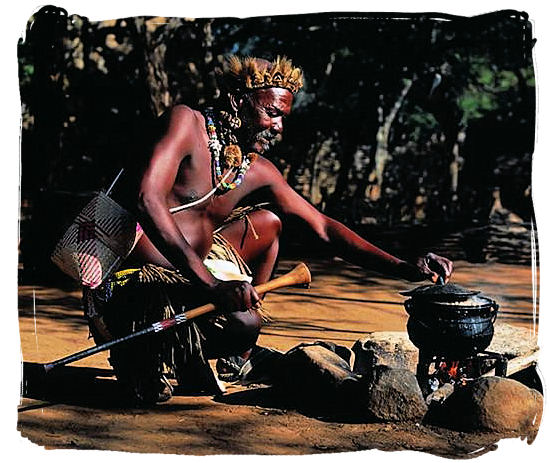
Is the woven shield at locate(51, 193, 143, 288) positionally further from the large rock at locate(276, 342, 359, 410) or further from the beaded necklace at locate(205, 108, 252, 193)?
the large rock at locate(276, 342, 359, 410)

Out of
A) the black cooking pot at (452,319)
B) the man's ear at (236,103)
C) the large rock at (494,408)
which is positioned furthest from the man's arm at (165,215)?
the large rock at (494,408)

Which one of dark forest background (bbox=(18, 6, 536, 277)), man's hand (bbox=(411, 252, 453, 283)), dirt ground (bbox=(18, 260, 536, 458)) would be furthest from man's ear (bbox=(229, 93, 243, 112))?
dirt ground (bbox=(18, 260, 536, 458))

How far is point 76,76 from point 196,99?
0.85 meters

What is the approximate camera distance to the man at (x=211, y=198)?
368 centimetres

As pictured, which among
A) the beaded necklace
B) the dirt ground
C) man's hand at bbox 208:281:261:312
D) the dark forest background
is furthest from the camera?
the dark forest background

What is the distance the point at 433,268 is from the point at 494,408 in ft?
2.26

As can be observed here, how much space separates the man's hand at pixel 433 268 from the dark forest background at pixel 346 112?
0.64 metres

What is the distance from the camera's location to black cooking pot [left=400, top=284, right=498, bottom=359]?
3689 mm

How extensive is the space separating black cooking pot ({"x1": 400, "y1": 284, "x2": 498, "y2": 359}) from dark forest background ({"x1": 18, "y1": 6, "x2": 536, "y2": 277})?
80 cm

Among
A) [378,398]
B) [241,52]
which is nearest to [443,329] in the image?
[378,398]

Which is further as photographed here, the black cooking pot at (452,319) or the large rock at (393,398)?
the black cooking pot at (452,319)

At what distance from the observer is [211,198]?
3.96m

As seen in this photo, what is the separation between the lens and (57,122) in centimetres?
566

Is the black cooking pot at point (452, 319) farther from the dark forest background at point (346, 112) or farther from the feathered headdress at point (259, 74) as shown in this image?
the feathered headdress at point (259, 74)
